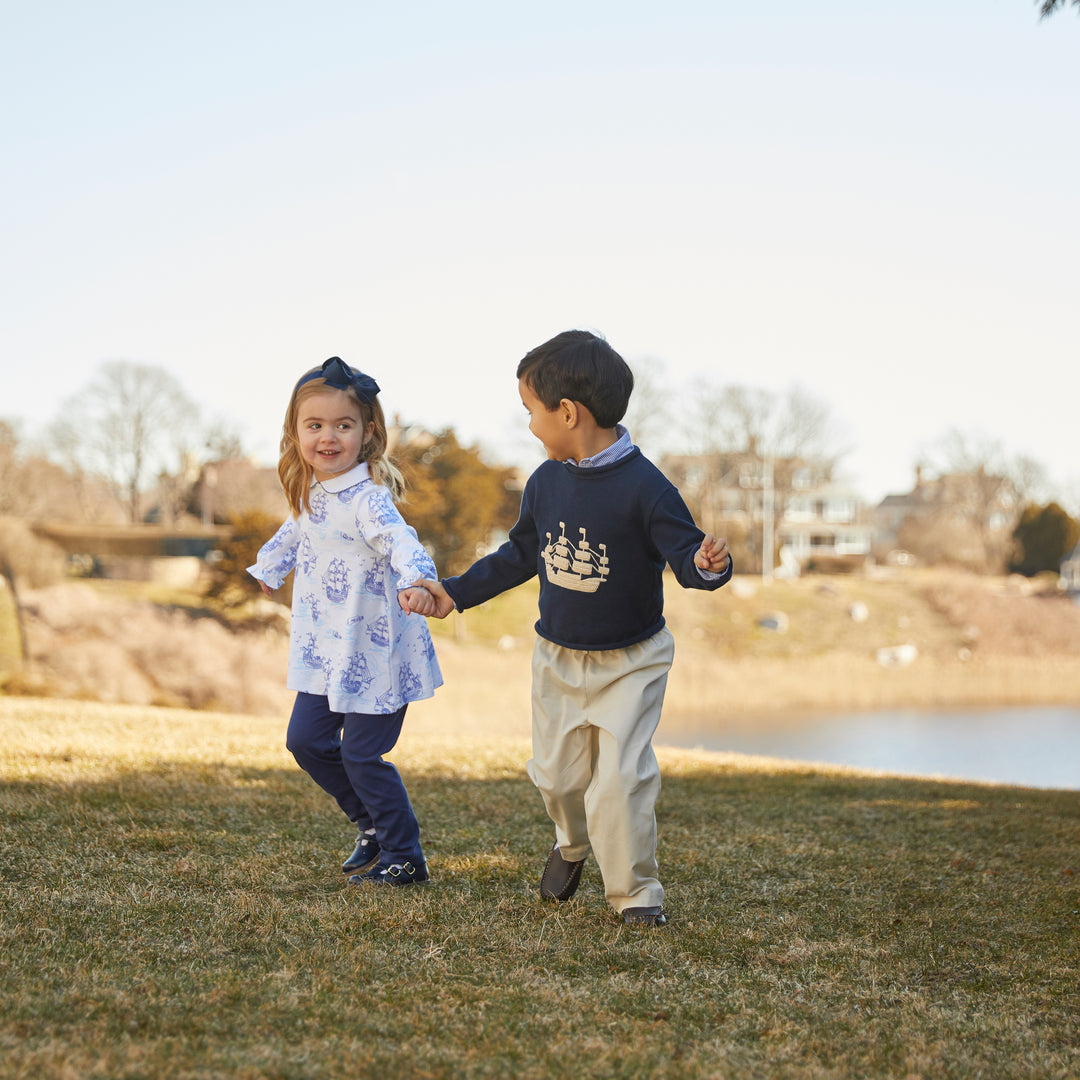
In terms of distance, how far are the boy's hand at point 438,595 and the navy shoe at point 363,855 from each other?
2.90ft

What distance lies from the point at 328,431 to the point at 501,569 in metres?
0.76

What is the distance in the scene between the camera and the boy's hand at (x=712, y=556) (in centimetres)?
302

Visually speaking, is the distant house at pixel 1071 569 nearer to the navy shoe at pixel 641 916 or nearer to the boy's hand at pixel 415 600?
the navy shoe at pixel 641 916

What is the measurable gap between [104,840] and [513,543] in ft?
6.16

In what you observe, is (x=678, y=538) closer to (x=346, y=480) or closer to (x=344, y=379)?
(x=346, y=480)

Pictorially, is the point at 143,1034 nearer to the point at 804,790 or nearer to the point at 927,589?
the point at 804,790

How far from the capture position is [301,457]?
3.80 m

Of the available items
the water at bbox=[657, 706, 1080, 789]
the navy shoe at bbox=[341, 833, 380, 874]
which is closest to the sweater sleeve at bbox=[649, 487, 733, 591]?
the navy shoe at bbox=[341, 833, 380, 874]

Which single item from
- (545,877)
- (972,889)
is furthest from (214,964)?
(972,889)

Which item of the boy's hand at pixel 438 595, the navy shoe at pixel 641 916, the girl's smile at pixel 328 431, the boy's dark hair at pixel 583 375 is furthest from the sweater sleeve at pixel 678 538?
the girl's smile at pixel 328 431

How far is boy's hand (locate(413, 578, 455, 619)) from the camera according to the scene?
11.3 feet

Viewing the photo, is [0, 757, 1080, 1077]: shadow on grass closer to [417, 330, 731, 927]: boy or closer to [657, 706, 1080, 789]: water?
[417, 330, 731, 927]: boy

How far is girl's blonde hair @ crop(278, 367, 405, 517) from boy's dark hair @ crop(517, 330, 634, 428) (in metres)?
0.68

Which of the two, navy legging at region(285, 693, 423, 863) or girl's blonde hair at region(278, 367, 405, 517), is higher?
Result: girl's blonde hair at region(278, 367, 405, 517)
